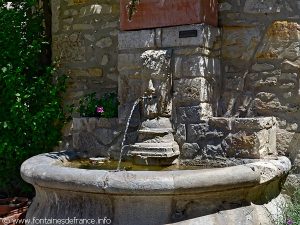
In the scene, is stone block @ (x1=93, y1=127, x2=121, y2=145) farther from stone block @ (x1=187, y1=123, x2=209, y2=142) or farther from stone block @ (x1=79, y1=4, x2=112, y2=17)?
stone block @ (x1=79, y1=4, x2=112, y2=17)

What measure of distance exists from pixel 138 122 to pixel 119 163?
1.33ft

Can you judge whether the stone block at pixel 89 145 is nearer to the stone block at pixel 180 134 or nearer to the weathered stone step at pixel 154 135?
the weathered stone step at pixel 154 135

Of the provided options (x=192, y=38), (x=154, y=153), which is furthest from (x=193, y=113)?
(x=192, y=38)

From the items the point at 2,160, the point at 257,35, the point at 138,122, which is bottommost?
the point at 2,160

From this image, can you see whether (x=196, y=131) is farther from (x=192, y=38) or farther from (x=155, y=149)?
(x=192, y=38)

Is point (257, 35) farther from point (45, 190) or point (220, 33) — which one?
point (45, 190)

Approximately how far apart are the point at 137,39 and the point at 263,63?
3.64 feet

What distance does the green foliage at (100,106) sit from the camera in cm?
461

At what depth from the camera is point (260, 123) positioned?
385 centimetres

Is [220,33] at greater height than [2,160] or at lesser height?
greater

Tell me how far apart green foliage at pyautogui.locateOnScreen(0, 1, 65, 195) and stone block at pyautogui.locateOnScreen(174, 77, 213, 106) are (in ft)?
5.01

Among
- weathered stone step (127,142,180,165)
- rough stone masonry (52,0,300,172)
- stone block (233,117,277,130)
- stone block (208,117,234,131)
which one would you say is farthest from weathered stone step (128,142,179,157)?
stone block (233,117,277,130)

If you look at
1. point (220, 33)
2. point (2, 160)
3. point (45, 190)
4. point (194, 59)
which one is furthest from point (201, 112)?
point (2, 160)

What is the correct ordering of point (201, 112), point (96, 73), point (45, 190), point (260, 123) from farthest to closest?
point (96, 73), point (201, 112), point (260, 123), point (45, 190)
